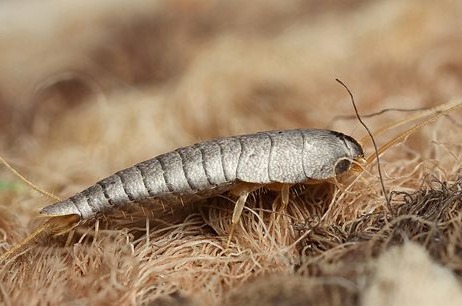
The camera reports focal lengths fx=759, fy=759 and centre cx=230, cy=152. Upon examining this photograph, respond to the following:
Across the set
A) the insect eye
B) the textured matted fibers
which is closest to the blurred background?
the textured matted fibers

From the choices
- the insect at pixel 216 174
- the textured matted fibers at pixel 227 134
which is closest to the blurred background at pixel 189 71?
the textured matted fibers at pixel 227 134

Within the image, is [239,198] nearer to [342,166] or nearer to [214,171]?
[214,171]

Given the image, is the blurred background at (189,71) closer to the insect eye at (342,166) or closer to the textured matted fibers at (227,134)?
the textured matted fibers at (227,134)

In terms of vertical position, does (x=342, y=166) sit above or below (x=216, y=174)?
below

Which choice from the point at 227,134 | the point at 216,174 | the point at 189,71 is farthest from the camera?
the point at 189,71

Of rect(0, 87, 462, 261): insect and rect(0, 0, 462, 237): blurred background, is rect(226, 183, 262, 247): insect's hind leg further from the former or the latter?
rect(0, 0, 462, 237): blurred background

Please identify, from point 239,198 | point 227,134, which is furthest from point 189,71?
point 239,198

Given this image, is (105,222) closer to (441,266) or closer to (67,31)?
(441,266)
